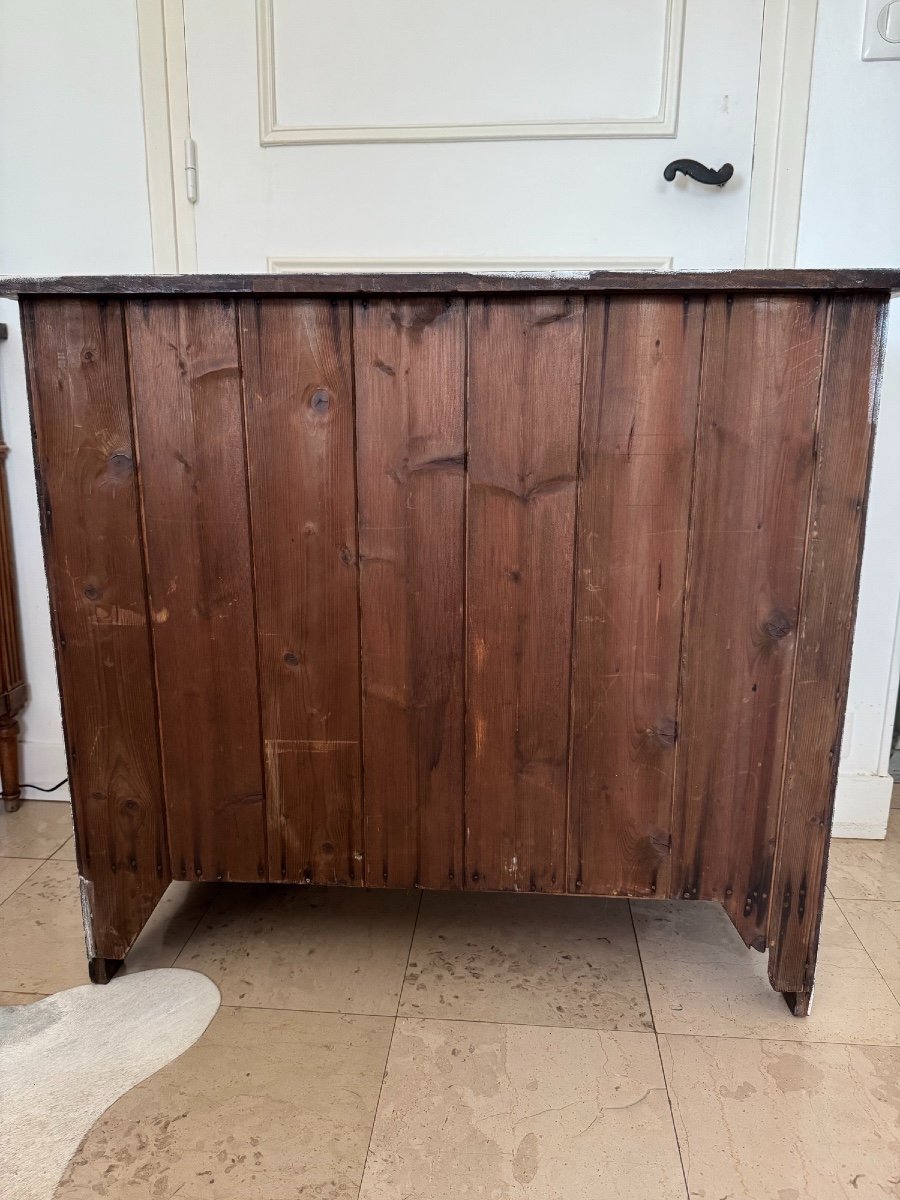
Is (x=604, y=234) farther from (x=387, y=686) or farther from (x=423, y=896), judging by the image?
(x=423, y=896)

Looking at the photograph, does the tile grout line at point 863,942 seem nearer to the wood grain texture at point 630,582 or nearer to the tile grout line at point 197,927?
the wood grain texture at point 630,582

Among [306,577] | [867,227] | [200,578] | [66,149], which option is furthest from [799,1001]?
[66,149]

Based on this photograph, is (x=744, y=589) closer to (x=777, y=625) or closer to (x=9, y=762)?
(x=777, y=625)

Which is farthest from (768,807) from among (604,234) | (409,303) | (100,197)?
(100,197)

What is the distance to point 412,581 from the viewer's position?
3.14ft

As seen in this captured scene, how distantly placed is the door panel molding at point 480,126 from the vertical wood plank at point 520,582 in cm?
69

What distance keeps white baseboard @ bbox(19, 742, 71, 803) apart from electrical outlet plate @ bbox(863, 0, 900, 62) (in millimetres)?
2046

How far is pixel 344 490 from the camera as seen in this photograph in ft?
3.08

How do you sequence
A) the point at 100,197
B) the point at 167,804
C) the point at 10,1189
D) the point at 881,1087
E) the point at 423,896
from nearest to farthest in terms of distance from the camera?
the point at 10,1189 < the point at 881,1087 < the point at 167,804 < the point at 423,896 < the point at 100,197

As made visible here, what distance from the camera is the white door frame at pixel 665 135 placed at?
1311mm

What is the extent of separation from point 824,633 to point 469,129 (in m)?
1.07

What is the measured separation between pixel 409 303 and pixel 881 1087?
109 centimetres

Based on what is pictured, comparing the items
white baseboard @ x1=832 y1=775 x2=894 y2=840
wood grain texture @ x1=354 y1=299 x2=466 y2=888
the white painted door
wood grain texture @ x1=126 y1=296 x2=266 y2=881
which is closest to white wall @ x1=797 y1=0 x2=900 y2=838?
white baseboard @ x1=832 y1=775 x2=894 y2=840

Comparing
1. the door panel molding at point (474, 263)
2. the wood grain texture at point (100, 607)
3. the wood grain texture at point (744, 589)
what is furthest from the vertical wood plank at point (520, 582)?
the door panel molding at point (474, 263)
